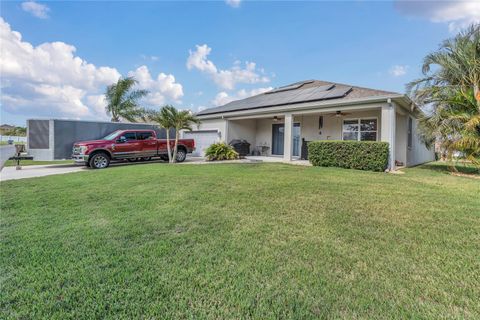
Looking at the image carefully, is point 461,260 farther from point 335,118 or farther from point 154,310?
point 335,118

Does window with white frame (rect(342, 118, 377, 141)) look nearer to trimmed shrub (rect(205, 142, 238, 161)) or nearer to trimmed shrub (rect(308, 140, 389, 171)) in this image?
trimmed shrub (rect(308, 140, 389, 171))

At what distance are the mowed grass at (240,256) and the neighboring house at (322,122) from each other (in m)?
6.29

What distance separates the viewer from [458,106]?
956cm

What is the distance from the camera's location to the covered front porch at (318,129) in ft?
35.3

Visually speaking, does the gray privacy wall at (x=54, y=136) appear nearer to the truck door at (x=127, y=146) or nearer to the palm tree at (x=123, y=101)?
the truck door at (x=127, y=146)

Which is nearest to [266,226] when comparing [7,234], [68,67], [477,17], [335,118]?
[7,234]

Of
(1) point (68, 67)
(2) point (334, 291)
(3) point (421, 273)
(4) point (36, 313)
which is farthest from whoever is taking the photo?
(1) point (68, 67)

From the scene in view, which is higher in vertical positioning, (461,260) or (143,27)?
(143,27)

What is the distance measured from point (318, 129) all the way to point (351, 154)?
4.63m

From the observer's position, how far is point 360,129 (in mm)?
13227

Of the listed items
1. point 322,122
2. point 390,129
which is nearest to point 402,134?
point 390,129

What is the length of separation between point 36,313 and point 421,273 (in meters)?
3.54

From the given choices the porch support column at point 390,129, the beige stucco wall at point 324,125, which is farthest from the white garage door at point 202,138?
the porch support column at point 390,129

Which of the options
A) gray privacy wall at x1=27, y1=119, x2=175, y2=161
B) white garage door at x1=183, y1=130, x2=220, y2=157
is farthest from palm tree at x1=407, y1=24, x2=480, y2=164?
gray privacy wall at x1=27, y1=119, x2=175, y2=161
